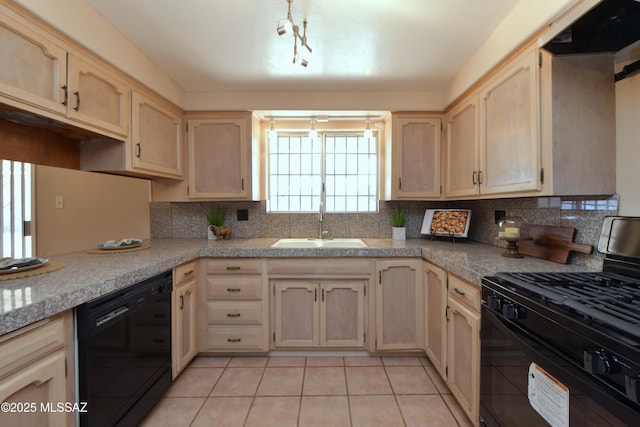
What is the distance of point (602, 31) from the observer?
3.62ft

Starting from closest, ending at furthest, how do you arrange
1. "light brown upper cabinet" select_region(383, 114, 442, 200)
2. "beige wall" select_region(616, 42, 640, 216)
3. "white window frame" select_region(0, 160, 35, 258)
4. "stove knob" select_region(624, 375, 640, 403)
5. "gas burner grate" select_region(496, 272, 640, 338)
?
"stove knob" select_region(624, 375, 640, 403) → "gas burner grate" select_region(496, 272, 640, 338) → "beige wall" select_region(616, 42, 640, 216) → "white window frame" select_region(0, 160, 35, 258) → "light brown upper cabinet" select_region(383, 114, 442, 200)

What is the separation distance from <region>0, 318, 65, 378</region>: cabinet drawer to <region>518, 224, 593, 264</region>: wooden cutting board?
2.29m

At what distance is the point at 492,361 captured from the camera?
1212 millimetres

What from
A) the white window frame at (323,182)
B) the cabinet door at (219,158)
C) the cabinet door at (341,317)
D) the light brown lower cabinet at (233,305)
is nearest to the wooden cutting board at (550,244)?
the cabinet door at (341,317)

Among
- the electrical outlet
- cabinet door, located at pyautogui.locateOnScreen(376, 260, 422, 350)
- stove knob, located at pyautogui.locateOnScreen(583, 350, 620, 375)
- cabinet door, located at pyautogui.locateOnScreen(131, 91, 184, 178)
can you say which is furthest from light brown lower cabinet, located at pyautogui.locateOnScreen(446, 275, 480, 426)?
cabinet door, located at pyautogui.locateOnScreen(131, 91, 184, 178)

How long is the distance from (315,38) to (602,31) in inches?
52.2

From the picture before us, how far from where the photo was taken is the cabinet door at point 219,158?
2414 mm

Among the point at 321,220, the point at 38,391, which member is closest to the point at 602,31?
the point at 321,220

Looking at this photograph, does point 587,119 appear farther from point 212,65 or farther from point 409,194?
point 212,65

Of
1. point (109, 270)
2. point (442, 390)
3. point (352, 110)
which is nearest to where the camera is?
point (109, 270)

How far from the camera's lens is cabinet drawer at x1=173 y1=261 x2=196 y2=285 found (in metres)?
1.83

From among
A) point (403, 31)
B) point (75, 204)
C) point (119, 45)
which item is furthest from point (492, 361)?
point (119, 45)

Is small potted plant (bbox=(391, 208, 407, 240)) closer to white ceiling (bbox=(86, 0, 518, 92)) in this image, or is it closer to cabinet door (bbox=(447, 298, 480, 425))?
cabinet door (bbox=(447, 298, 480, 425))

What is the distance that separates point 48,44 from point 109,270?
1092mm
